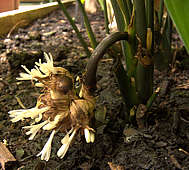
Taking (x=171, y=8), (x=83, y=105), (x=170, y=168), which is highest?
(x=171, y=8)

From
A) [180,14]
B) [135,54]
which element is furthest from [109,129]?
[180,14]

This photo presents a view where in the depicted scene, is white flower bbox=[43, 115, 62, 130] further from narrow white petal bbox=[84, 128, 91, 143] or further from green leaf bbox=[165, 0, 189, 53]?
green leaf bbox=[165, 0, 189, 53]

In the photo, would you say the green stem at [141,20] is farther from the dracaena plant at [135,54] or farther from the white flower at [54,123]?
the white flower at [54,123]

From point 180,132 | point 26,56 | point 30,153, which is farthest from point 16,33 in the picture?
point 180,132

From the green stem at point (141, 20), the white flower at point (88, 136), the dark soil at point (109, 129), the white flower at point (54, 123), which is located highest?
the green stem at point (141, 20)

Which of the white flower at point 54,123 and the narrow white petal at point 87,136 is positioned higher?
the white flower at point 54,123

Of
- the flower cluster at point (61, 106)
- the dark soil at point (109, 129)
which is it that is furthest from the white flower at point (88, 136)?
the dark soil at point (109, 129)

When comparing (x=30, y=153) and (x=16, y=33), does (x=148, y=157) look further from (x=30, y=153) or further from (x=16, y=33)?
(x=16, y=33)
